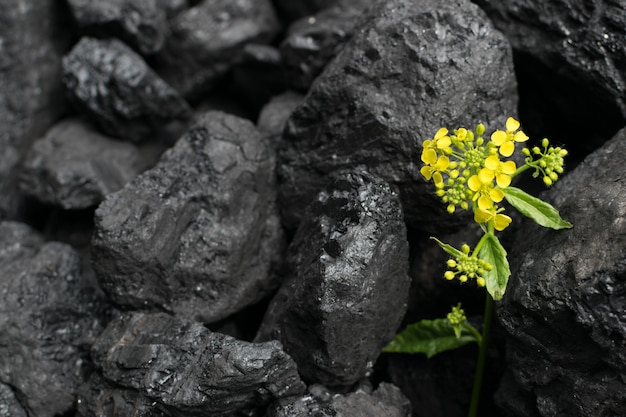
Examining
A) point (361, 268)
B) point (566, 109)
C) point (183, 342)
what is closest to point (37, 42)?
point (183, 342)

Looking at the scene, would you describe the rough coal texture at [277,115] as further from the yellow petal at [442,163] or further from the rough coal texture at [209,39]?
the yellow petal at [442,163]

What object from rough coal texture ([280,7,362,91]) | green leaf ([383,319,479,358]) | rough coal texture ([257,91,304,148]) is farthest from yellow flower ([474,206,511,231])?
rough coal texture ([280,7,362,91])

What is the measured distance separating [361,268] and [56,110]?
2461 millimetres

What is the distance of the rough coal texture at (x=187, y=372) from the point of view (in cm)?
265

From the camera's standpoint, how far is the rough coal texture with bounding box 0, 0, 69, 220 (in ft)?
13.3

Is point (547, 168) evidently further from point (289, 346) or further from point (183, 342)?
point (183, 342)

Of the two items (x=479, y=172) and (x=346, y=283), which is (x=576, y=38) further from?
(x=346, y=283)

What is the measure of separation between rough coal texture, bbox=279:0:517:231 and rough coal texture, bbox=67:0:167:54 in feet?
4.69

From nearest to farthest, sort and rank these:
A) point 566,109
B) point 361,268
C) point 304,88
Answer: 1. point 361,268
2. point 566,109
3. point 304,88

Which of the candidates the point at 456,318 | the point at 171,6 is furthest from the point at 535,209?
the point at 171,6

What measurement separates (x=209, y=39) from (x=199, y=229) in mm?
1530

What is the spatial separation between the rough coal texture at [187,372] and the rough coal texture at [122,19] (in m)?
1.90

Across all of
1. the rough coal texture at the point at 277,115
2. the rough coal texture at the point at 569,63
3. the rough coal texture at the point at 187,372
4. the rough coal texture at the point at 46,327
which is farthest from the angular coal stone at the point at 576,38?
the rough coal texture at the point at 46,327

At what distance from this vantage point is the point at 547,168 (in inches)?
98.3
